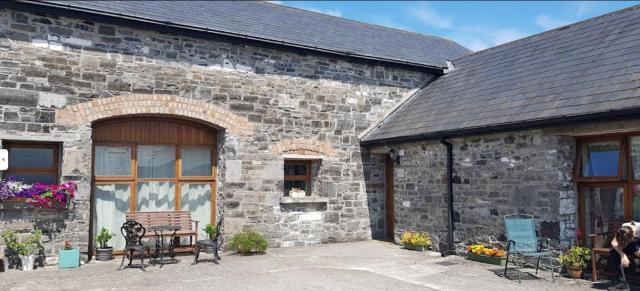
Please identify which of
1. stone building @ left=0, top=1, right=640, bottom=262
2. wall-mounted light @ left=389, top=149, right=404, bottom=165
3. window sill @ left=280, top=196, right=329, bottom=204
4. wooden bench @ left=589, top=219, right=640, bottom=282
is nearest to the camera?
wooden bench @ left=589, top=219, right=640, bottom=282

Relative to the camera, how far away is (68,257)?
8180 millimetres

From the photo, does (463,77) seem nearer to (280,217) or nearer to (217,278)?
(280,217)

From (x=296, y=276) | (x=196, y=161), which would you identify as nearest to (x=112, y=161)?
(x=196, y=161)

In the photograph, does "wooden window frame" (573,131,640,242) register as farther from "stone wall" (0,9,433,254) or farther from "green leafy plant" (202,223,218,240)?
"green leafy plant" (202,223,218,240)

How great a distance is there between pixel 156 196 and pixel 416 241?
5.26 metres

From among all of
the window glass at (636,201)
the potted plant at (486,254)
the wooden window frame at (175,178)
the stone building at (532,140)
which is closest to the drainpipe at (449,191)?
the stone building at (532,140)

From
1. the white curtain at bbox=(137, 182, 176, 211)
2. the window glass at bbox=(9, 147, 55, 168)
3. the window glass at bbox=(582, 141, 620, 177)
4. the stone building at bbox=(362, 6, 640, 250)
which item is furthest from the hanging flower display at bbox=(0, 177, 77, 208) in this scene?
the window glass at bbox=(582, 141, 620, 177)

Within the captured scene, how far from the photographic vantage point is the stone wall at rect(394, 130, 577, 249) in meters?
7.79

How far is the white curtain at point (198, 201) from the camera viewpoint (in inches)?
392

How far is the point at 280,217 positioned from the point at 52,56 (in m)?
5.24

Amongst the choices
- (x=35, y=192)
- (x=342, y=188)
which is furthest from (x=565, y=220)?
(x=35, y=192)

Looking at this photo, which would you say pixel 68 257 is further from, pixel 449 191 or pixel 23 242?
pixel 449 191

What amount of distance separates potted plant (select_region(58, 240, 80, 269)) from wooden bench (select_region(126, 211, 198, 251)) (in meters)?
1.06

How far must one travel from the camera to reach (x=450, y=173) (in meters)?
9.62
